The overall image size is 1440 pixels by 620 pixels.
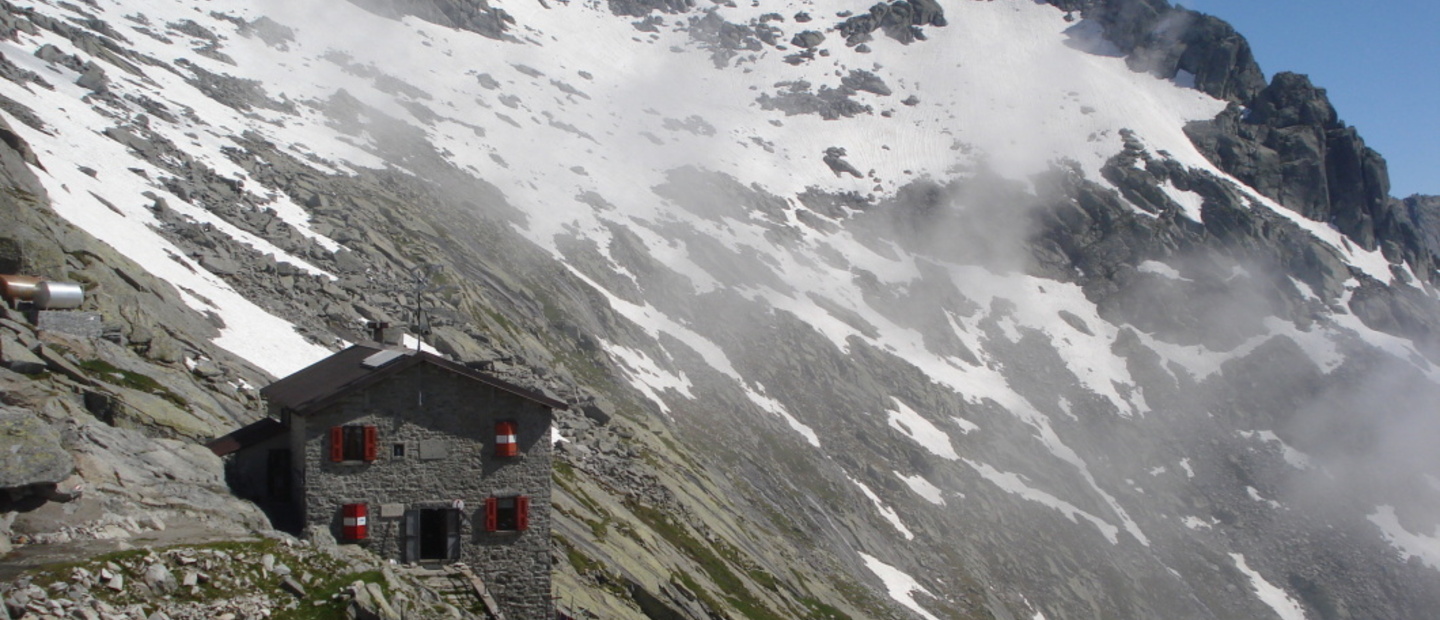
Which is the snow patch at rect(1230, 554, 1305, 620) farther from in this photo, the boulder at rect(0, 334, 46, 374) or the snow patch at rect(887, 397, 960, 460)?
the boulder at rect(0, 334, 46, 374)

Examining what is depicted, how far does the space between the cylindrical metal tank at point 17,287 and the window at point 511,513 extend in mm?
13316

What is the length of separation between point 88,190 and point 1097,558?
82.8m

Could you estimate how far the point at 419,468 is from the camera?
963 inches

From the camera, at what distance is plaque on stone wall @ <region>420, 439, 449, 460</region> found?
24484mm

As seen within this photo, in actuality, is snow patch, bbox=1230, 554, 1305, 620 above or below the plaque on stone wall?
above

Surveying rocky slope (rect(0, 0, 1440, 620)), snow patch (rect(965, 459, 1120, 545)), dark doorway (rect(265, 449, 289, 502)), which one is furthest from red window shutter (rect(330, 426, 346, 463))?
snow patch (rect(965, 459, 1120, 545))

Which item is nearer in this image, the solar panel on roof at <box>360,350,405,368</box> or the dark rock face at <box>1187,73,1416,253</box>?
the solar panel on roof at <box>360,350,405,368</box>

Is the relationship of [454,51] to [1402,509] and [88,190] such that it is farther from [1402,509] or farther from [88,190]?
[1402,509]

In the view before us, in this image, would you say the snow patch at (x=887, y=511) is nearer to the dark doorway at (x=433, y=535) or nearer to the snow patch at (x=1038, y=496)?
the snow patch at (x=1038, y=496)

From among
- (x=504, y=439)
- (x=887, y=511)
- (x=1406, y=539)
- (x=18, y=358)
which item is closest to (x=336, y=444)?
(x=504, y=439)

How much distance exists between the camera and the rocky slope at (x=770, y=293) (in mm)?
38000

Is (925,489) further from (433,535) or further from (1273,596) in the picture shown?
(433,535)

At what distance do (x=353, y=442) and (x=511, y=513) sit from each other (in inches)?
154

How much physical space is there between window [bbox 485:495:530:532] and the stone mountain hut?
0.08 feet
